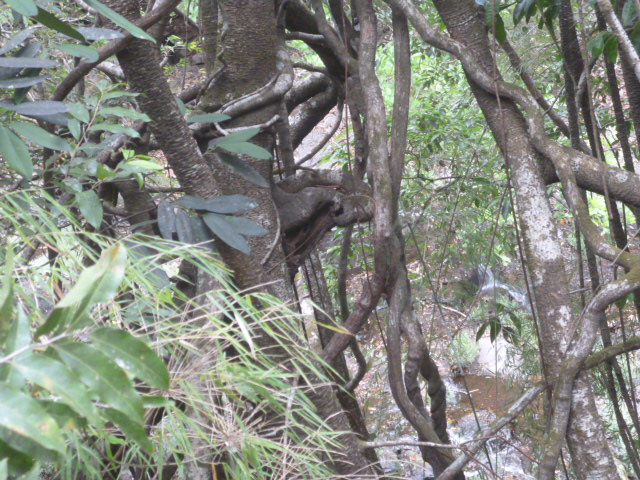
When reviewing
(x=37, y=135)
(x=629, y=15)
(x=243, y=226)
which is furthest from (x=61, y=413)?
(x=629, y=15)

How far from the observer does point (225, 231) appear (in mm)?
1215

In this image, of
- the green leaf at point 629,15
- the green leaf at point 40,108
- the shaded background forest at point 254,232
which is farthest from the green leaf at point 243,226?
the green leaf at point 629,15

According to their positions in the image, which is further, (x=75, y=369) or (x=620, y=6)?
(x=620, y=6)

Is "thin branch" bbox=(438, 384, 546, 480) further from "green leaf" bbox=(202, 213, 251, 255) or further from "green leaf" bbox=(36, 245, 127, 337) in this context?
"green leaf" bbox=(36, 245, 127, 337)

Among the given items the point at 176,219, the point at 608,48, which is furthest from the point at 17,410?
the point at 608,48

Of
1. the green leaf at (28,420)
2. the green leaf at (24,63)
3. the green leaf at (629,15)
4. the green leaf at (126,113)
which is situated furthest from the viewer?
the green leaf at (629,15)

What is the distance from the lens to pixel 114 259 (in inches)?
18.1

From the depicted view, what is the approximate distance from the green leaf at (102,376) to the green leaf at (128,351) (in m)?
0.01

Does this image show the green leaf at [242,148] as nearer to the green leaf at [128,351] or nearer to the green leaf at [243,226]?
the green leaf at [243,226]

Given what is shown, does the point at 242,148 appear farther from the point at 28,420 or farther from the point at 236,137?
the point at 28,420

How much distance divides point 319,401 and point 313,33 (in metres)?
1.14

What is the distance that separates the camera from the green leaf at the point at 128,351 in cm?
45

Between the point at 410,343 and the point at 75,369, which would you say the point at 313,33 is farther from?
the point at 75,369

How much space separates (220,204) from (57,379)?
86 cm
